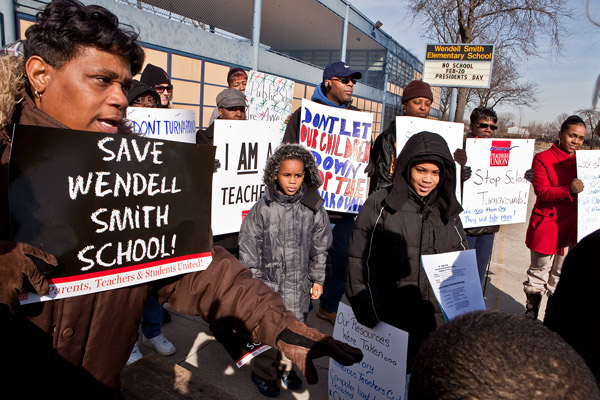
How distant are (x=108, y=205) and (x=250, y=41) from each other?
11.3 m

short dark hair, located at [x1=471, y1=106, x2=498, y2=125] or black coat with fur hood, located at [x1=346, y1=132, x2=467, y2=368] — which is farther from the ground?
short dark hair, located at [x1=471, y1=106, x2=498, y2=125]

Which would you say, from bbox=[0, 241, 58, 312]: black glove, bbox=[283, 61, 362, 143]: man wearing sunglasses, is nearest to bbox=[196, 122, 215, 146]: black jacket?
bbox=[283, 61, 362, 143]: man wearing sunglasses

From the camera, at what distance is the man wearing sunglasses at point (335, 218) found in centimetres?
381

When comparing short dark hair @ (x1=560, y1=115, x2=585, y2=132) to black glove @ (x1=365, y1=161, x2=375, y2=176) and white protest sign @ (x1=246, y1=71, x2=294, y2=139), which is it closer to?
black glove @ (x1=365, y1=161, x2=375, y2=176)

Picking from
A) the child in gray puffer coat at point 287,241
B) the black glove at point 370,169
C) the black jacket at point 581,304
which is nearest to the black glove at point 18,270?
the black jacket at point 581,304

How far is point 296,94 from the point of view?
14.3m

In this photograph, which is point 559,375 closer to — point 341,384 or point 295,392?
point 341,384

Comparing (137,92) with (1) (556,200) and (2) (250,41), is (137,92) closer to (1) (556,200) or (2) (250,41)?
(1) (556,200)

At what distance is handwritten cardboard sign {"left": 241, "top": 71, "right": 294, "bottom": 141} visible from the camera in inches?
266

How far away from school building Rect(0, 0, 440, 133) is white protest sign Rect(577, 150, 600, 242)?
4.94 meters

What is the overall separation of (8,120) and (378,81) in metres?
25.1

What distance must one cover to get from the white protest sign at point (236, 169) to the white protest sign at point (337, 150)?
1.41ft

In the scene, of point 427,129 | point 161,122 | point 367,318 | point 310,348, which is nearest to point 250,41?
point 161,122

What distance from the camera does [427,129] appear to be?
348 cm
